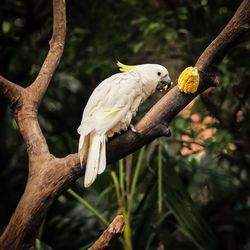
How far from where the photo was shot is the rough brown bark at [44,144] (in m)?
1.30

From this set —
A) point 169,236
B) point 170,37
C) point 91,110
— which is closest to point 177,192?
point 169,236

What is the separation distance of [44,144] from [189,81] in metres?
0.48

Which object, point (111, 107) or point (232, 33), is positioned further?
point (111, 107)

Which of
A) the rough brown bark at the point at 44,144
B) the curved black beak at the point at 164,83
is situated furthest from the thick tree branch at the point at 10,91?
the curved black beak at the point at 164,83

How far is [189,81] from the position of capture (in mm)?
1365

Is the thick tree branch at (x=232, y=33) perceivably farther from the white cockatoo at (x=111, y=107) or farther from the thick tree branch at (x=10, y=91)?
the thick tree branch at (x=10, y=91)

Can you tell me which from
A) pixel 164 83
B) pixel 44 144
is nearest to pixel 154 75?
pixel 164 83

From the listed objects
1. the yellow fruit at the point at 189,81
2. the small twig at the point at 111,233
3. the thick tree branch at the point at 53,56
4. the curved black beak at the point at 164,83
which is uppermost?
the thick tree branch at the point at 53,56

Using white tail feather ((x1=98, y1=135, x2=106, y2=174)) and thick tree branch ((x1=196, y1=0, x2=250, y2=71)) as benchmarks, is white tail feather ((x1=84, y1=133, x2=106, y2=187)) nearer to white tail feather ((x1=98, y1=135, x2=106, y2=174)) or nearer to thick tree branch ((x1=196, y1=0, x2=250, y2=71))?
white tail feather ((x1=98, y1=135, x2=106, y2=174))

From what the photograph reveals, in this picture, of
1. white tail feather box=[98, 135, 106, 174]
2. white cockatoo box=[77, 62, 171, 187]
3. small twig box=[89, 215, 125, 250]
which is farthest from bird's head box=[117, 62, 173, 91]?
small twig box=[89, 215, 125, 250]

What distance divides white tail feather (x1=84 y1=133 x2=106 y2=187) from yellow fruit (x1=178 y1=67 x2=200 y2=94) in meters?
0.29

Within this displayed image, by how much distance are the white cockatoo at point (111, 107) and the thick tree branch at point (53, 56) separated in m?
0.16

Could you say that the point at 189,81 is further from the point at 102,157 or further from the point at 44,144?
the point at 44,144

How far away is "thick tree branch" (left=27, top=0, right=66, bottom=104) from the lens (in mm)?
1548
